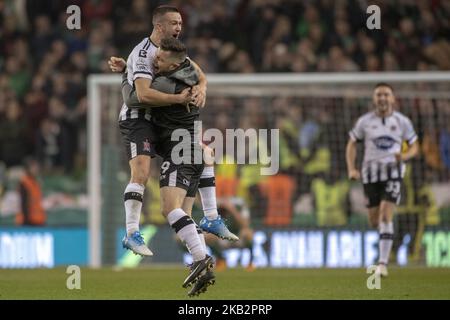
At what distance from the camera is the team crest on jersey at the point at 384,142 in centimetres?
1452

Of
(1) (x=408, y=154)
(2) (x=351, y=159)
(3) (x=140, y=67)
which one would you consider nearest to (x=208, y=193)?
(3) (x=140, y=67)

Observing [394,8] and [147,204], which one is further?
[394,8]

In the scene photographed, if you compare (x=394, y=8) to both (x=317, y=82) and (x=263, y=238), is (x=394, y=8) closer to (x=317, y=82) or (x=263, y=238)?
(x=317, y=82)

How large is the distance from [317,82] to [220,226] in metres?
8.38

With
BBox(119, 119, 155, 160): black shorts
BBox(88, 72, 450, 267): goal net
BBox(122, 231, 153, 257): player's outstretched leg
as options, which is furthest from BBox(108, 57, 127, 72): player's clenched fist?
BBox(88, 72, 450, 267): goal net

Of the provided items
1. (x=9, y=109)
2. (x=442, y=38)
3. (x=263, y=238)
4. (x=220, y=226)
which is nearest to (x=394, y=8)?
(x=442, y=38)

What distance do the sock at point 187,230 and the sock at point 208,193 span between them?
0.79 m

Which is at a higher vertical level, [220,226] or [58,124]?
[58,124]

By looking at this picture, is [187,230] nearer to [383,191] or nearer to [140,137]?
[140,137]

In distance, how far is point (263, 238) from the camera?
18438 millimetres

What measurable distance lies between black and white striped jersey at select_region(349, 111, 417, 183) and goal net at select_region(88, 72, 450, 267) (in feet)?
9.72

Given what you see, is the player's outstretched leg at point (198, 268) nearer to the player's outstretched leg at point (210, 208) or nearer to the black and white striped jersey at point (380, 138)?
the player's outstretched leg at point (210, 208)

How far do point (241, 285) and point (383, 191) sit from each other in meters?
2.92

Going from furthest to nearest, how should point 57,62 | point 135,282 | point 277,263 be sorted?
point 57,62 → point 277,263 → point 135,282
